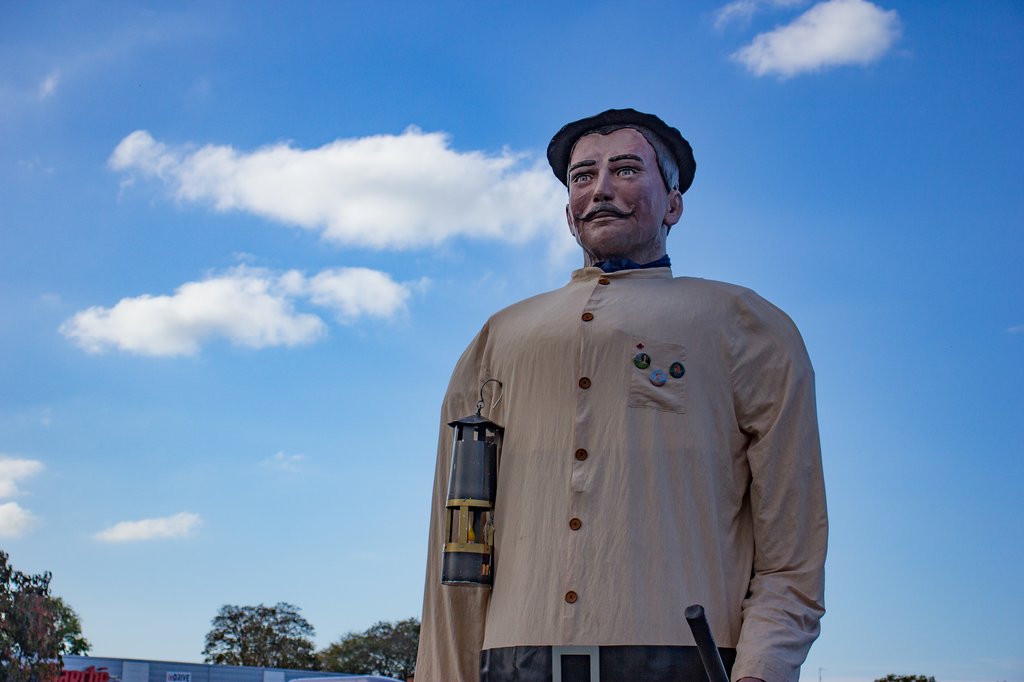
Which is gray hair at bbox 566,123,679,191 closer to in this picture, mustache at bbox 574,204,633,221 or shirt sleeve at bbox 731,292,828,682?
mustache at bbox 574,204,633,221

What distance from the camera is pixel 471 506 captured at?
3.00 metres

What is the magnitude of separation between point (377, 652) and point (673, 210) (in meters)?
62.6

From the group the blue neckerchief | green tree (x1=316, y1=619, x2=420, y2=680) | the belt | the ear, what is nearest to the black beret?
the ear

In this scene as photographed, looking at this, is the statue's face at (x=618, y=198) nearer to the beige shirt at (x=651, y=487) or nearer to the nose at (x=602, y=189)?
the nose at (x=602, y=189)

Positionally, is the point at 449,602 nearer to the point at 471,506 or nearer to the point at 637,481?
the point at 471,506

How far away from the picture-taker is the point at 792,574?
277 centimetres

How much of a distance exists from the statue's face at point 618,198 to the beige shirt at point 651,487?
0.15m

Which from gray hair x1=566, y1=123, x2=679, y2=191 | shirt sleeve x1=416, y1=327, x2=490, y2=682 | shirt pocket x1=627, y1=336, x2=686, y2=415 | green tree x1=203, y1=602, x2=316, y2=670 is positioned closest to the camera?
shirt pocket x1=627, y1=336, x2=686, y2=415

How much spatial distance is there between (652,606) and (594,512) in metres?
0.28

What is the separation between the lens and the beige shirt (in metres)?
2.70

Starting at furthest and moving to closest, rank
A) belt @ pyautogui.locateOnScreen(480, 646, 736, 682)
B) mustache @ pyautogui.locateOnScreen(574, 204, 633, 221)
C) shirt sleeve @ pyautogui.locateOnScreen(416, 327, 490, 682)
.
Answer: mustache @ pyautogui.locateOnScreen(574, 204, 633, 221) → shirt sleeve @ pyautogui.locateOnScreen(416, 327, 490, 682) → belt @ pyautogui.locateOnScreen(480, 646, 736, 682)

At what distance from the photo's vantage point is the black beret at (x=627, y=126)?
11.3 ft

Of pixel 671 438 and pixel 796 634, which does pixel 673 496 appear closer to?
pixel 671 438

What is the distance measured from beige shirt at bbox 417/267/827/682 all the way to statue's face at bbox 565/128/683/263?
15 centimetres
